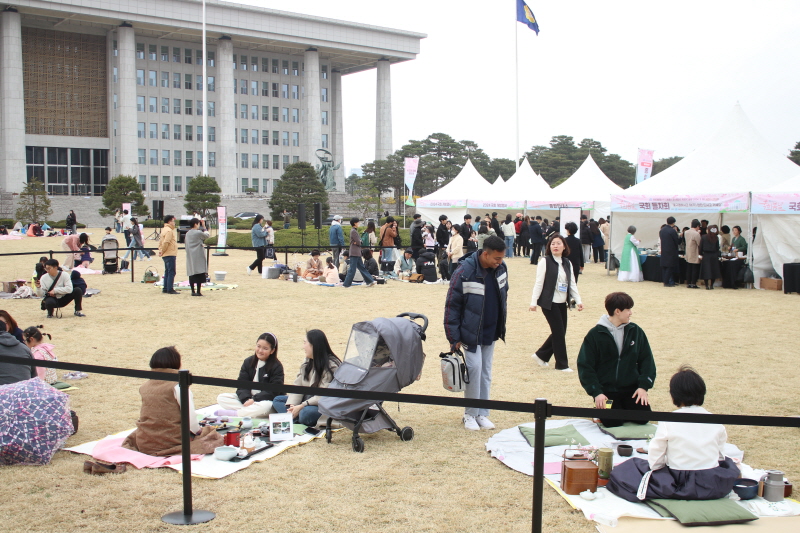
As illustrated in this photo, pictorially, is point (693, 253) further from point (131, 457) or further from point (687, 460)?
point (131, 457)

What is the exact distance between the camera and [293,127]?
82.1m

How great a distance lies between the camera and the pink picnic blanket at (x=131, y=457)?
5.28m

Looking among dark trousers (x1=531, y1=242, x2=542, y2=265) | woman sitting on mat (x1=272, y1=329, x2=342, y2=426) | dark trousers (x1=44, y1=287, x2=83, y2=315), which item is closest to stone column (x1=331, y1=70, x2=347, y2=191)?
dark trousers (x1=531, y1=242, x2=542, y2=265)

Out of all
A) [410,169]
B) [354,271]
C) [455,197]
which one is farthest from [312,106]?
[354,271]

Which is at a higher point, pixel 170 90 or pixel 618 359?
pixel 170 90

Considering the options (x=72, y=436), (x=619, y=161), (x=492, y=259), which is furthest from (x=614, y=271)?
(x=619, y=161)

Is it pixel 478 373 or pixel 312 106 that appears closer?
→ pixel 478 373

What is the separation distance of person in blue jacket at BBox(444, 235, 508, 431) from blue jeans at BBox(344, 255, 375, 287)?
11.3 meters

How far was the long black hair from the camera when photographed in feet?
20.4

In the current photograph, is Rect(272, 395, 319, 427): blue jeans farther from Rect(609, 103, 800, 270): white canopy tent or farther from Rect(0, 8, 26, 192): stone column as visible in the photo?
Rect(0, 8, 26, 192): stone column

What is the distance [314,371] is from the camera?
6.31 metres

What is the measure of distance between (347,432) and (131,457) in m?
1.86

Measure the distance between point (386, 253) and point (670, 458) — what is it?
17.1m

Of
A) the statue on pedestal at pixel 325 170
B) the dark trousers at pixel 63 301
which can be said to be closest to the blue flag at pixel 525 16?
the statue on pedestal at pixel 325 170
